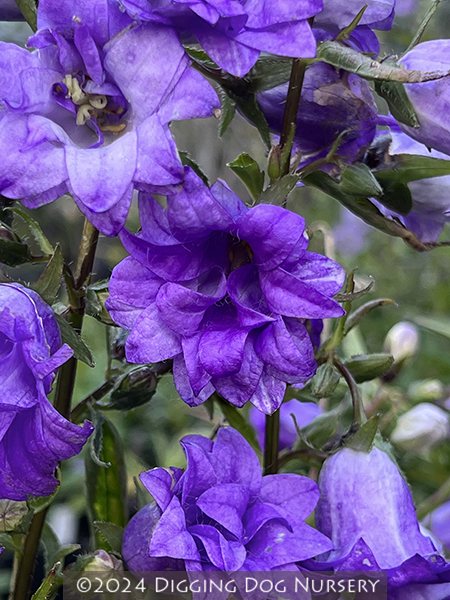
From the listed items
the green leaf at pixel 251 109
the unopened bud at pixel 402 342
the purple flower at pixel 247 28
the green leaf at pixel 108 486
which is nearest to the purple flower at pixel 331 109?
the green leaf at pixel 251 109

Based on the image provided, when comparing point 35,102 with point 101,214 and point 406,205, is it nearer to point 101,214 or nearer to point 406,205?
point 101,214

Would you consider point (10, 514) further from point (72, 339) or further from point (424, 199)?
point (424, 199)

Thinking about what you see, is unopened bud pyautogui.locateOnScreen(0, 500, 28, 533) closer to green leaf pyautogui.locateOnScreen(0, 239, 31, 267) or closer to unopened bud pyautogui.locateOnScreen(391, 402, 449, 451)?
green leaf pyautogui.locateOnScreen(0, 239, 31, 267)

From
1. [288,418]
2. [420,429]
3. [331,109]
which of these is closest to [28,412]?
[331,109]

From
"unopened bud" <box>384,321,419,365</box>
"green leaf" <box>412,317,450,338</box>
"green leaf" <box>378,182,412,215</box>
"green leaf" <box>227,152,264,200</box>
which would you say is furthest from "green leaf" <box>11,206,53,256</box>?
"green leaf" <box>412,317,450,338</box>

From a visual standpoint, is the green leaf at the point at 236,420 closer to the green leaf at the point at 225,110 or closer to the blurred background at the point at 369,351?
the blurred background at the point at 369,351
